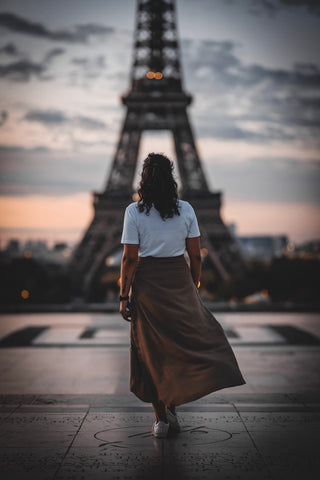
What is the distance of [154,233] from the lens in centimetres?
486

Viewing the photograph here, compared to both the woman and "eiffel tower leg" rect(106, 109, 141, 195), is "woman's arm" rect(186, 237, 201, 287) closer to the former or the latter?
the woman

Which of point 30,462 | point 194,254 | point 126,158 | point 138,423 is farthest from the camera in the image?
point 126,158

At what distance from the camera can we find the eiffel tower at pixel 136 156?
119 feet

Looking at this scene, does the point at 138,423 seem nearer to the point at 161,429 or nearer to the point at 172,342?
A: the point at 161,429

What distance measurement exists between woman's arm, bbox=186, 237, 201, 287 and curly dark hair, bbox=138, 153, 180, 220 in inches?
11.2

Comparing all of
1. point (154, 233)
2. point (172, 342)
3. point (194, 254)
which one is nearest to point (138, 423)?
point (172, 342)

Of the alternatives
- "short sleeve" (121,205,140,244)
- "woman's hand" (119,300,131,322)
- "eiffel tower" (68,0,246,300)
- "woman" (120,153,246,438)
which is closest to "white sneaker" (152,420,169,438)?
"woman" (120,153,246,438)

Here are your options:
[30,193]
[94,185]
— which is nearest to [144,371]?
[30,193]

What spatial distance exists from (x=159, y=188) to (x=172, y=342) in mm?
1276

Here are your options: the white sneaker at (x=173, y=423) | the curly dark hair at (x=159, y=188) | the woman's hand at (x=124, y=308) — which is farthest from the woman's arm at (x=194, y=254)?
the white sneaker at (x=173, y=423)

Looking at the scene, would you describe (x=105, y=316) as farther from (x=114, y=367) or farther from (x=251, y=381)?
(x=251, y=381)

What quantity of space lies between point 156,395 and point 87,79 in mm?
38234

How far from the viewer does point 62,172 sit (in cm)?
5459

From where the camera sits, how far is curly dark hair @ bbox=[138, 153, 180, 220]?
491 centimetres
